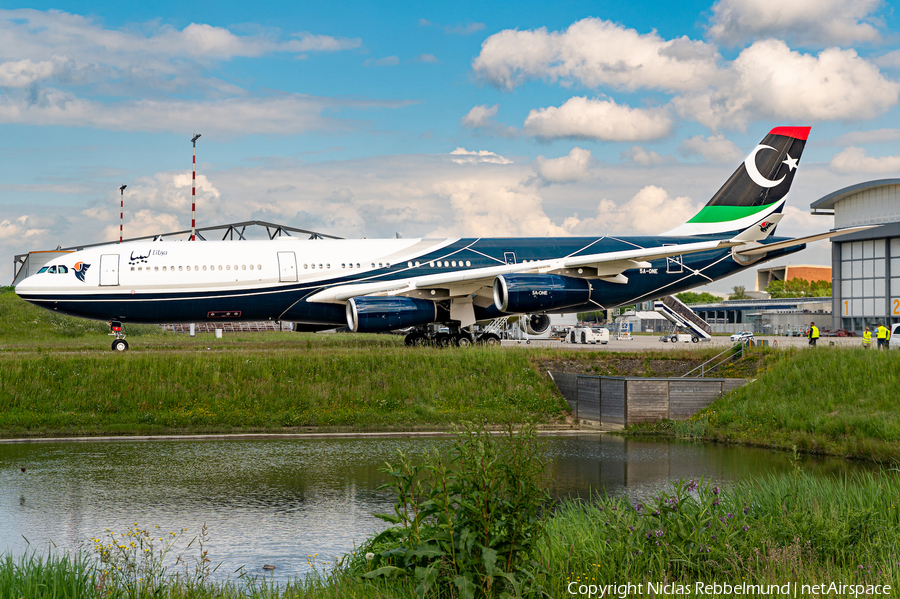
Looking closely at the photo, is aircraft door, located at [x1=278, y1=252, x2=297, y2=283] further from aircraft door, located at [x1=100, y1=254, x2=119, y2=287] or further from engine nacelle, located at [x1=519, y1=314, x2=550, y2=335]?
engine nacelle, located at [x1=519, y1=314, x2=550, y2=335]

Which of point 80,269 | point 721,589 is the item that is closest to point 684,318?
point 80,269

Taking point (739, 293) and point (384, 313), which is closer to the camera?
point (384, 313)

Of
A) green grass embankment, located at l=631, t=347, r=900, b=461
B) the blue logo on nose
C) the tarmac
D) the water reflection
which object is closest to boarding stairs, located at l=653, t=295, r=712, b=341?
the tarmac

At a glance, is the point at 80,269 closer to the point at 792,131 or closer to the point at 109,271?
the point at 109,271

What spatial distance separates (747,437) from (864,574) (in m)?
12.5

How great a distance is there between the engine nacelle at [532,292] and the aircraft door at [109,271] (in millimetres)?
14180

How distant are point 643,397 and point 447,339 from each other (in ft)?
33.5

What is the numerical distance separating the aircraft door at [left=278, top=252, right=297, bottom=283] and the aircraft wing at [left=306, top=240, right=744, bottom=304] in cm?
108

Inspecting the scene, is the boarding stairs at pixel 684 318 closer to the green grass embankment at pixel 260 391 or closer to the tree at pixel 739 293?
the green grass embankment at pixel 260 391

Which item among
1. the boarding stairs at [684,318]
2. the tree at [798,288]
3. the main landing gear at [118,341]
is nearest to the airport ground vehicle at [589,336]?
the boarding stairs at [684,318]

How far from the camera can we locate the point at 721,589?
21.7 feet

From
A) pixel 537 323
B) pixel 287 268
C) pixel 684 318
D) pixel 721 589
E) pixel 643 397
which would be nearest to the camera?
pixel 721 589

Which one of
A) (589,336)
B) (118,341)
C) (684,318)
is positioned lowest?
(589,336)

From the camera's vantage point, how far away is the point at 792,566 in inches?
278
